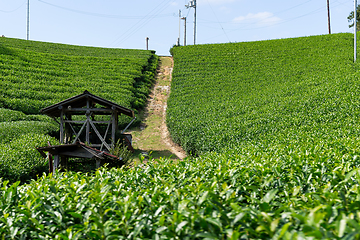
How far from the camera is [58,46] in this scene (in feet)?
148

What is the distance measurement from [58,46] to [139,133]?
3154 cm

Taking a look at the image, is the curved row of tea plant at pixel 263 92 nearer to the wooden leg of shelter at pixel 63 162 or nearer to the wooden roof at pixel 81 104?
the wooden roof at pixel 81 104

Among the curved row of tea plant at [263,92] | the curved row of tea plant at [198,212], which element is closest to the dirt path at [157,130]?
the curved row of tea plant at [263,92]

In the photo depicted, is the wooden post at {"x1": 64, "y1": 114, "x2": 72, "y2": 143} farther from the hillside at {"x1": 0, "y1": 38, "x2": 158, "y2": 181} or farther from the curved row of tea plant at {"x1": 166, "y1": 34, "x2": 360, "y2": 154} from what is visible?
the curved row of tea plant at {"x1": 166, "y1": 34, "x2": 360, "y2": 154}

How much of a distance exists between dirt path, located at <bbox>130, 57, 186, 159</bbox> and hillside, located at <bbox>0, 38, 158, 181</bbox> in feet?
3.81

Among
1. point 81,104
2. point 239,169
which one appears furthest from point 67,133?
point 239,169

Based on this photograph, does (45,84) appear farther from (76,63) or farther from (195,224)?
(195,224)

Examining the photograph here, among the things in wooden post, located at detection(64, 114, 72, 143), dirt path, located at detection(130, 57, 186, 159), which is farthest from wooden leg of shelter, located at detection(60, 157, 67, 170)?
wooden post, located at detection(64, 114, 72, 143)

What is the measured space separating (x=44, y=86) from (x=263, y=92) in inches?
825

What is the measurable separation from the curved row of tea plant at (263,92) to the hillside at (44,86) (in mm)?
5073

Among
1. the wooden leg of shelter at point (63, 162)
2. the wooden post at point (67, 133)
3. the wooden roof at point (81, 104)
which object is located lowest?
the wooden leg of shelter at point (63, 162)

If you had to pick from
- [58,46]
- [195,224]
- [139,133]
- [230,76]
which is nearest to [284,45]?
[230,76]

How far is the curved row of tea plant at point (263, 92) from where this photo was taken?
14.7 meters

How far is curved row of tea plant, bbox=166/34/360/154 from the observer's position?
48.4 ft
